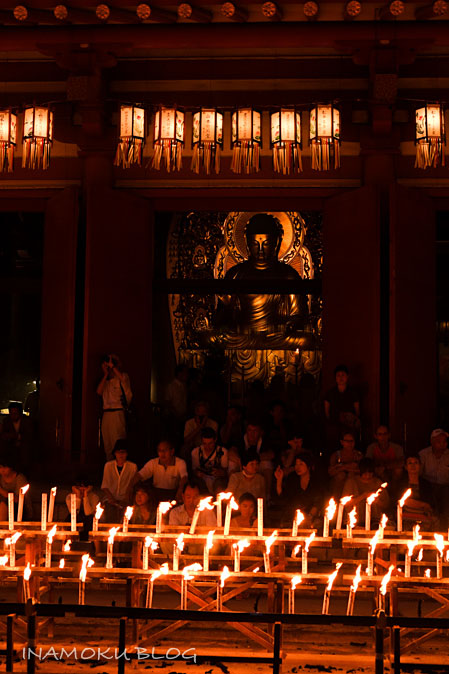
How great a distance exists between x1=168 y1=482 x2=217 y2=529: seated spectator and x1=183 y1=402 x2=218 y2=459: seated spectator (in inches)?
66.0

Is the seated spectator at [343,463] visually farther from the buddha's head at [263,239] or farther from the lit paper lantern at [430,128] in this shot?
the buddha's head at [263,239]

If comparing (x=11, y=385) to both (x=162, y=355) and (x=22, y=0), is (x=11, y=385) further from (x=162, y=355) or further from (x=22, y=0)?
(x=22, y=0)

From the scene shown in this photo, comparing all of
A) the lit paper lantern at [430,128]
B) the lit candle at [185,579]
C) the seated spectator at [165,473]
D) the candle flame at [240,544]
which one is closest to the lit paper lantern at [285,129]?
the lit paper lantern at [430,128]

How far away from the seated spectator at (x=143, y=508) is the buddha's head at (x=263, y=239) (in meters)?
4.49

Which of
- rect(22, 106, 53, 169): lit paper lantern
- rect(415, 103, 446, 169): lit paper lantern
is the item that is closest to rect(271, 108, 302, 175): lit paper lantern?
rect(415, 103, 446, 169): lit paper lantern

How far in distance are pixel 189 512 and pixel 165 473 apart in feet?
3.08

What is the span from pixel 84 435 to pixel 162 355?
6.54 ft

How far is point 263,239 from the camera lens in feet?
39.1

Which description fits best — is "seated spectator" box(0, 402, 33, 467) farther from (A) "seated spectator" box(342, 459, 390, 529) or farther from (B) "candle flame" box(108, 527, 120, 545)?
(B) "candle flame" box(108, 527, 120, 545)

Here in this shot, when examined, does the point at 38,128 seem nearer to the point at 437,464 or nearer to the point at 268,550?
the point at 437,464

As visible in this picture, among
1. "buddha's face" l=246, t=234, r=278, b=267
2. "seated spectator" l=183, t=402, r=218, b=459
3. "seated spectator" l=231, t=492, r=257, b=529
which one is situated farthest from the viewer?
"buddha's face" l=246, t=234, r=278, b=267

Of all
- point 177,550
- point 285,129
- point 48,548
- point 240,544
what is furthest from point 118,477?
point 285,129

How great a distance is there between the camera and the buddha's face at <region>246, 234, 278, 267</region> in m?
11.9

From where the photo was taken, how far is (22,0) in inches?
357
